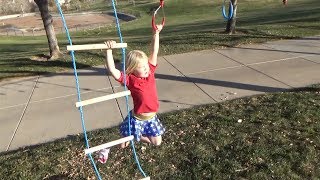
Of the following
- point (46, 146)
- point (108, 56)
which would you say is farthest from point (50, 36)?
point (108, 56)

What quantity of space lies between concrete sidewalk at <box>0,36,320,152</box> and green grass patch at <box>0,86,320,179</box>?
0.98m

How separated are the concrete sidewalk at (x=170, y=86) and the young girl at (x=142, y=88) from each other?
2.87 metres

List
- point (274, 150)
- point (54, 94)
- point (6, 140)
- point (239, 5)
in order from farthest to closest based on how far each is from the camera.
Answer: point (239, 5) < point (54, 94) < point (6, 140) < point (274, 150)

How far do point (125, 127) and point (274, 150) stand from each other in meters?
2.27

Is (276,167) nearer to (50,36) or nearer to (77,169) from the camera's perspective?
(77,169)

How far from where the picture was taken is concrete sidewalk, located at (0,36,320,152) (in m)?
8.70

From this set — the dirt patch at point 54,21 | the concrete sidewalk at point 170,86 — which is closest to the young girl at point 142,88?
the concrete sidewalk at point 170,86

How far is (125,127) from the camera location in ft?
18.4

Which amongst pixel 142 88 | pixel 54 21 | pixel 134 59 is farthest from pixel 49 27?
pixel 54 21

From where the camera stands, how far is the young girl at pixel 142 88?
16.8 feet

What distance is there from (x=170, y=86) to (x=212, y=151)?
4.18 metres

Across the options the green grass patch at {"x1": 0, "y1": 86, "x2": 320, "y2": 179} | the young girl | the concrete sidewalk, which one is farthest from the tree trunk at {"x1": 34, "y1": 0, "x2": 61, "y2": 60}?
the young girl

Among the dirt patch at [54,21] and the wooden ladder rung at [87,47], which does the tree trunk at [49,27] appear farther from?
the dirt patch at [54,21]

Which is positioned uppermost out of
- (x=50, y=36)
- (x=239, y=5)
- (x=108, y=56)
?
(x=108, y=56)
